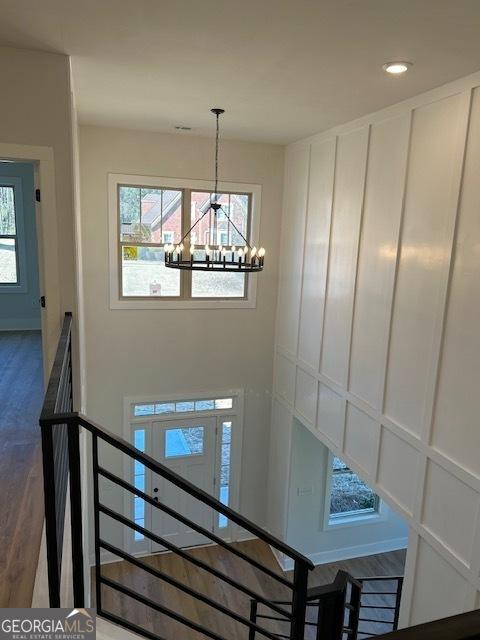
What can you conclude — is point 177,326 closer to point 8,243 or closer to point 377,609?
point 8,243

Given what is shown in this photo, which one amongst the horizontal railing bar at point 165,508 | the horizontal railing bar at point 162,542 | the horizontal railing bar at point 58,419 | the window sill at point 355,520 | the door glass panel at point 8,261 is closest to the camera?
the horizontal railing bar at point 58,419

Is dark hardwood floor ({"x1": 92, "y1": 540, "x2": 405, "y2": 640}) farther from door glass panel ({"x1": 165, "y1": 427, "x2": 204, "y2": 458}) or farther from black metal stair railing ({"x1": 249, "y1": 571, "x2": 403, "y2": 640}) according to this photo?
door glass panel ({"x1": 165, "y1": 427, "x2": 204, "y2": 458})

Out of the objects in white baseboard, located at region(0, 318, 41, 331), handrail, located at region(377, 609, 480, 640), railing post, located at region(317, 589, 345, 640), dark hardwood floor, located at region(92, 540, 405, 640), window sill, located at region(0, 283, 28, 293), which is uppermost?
handrail, located at region(377, 609, 480, 640)

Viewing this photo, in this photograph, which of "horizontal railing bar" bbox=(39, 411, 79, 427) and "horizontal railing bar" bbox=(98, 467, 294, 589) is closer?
"horizontal railing bar" bbox=(39, 411, 79, 427)

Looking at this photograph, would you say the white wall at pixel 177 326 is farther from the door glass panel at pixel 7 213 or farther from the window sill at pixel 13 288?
the door glass panel at pixel 7 213

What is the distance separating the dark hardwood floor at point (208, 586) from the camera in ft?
18.0

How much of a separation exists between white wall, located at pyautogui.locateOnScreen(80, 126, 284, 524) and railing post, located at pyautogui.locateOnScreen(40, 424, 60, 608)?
4.65 metres

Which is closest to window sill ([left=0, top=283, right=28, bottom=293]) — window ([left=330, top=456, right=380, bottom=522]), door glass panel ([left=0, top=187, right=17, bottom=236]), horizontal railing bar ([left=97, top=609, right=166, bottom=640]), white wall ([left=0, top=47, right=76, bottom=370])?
door glass panel ([left=0, top=187, right=17, bottom=236])

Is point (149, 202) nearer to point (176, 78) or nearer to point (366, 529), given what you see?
point (176, 78)

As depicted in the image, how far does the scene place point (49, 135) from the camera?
3094mm

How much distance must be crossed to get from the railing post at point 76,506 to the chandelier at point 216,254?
2.57m

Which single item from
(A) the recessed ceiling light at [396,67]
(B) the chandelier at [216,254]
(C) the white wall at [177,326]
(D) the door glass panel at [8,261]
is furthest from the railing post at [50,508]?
(D) the door glass panel at [8,261]

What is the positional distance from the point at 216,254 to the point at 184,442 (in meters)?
2.83

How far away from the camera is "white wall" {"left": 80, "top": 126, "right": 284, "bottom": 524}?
5719 mm
